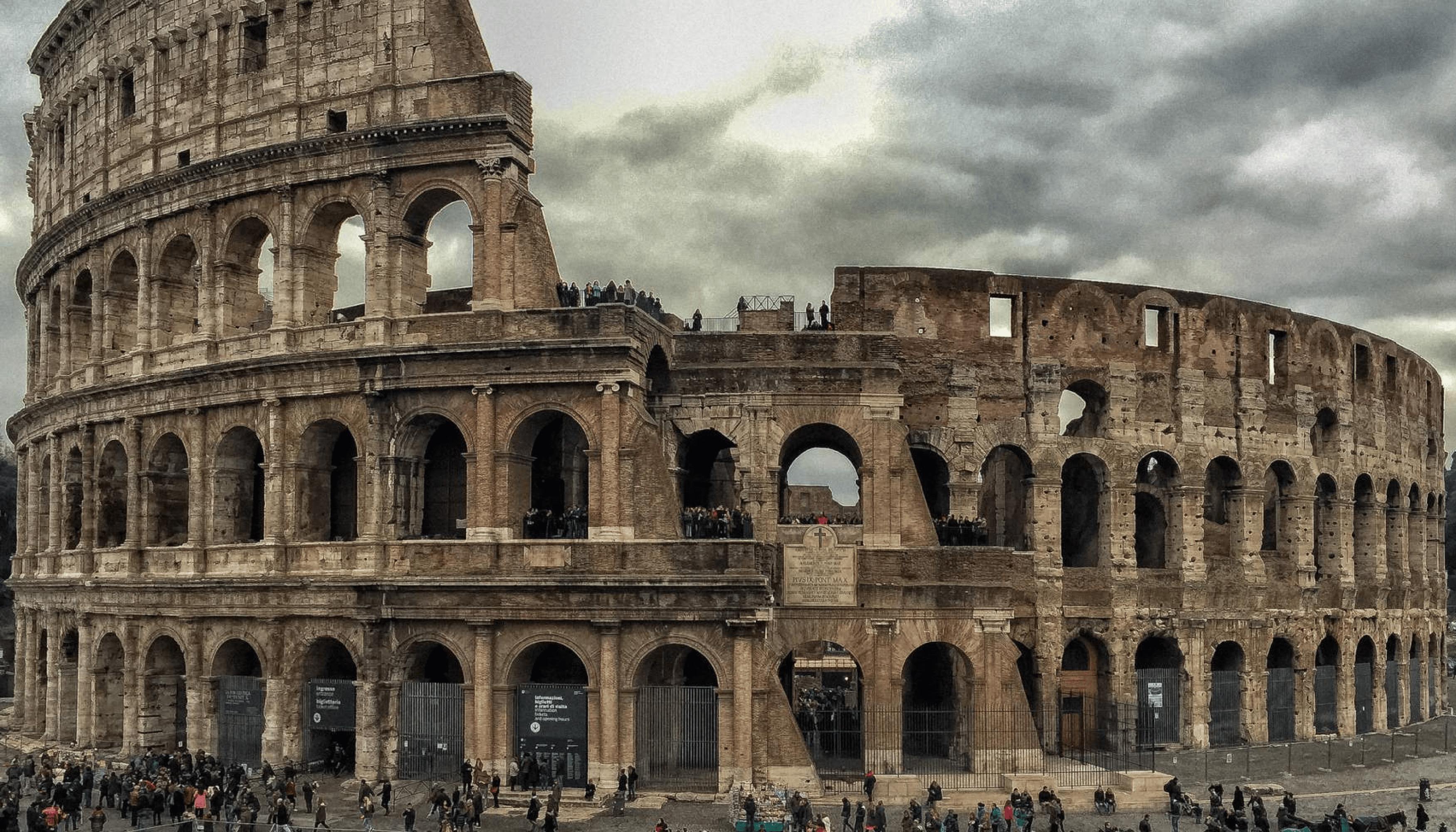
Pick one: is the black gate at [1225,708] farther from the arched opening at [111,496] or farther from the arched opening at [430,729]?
the arched opening at [111,496]

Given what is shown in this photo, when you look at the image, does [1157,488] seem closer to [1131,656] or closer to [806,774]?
[1131,656]

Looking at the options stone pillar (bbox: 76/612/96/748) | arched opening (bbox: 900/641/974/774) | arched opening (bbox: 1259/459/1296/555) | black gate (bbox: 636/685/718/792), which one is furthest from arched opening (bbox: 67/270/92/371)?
arched opening (bbox: 1259/459/1296/555)

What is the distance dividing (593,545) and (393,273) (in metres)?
7.87

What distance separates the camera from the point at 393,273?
2966 centimetres

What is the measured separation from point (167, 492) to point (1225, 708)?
28305mm

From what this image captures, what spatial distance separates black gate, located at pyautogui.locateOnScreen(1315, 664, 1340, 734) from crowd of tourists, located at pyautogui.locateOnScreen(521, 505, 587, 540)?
874 inches

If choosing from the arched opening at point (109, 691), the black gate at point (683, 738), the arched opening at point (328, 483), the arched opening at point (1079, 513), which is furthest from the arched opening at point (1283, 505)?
the arched opening at point (109, 691)

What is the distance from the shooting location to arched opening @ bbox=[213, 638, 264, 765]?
29734mm

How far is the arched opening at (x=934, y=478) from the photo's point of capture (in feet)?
110

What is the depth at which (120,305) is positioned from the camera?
35.2 metres

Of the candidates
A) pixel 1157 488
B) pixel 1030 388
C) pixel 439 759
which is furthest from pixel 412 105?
pixel 1157 488

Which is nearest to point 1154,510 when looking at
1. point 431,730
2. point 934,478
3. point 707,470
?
point 934,478

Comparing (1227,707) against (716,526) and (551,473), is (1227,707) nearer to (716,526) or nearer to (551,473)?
(716,526)

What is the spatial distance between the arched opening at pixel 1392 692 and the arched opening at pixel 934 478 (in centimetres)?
1635
